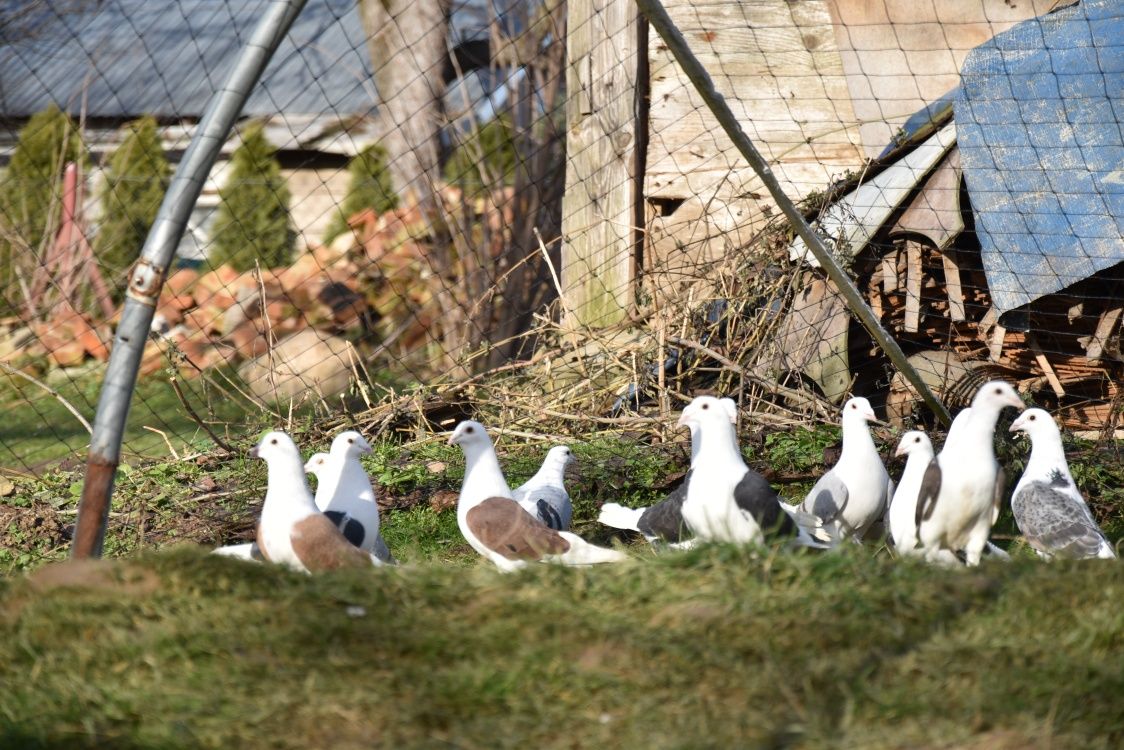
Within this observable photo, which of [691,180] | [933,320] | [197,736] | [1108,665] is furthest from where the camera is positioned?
[691,180]

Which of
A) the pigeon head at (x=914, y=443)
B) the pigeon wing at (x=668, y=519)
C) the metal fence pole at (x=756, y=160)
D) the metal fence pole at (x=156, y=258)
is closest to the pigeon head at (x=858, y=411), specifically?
the pigeon head at (x=914, y=443)

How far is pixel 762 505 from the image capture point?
13.5 ft

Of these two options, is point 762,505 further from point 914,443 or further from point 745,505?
point 914,443

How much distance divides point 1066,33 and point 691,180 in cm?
233

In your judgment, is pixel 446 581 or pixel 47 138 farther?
pixel 47 138

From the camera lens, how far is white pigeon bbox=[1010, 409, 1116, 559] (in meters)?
4.17

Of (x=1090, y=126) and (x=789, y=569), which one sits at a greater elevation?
(x=1090, y=126)

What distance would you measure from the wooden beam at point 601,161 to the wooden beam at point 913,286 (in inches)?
69.4

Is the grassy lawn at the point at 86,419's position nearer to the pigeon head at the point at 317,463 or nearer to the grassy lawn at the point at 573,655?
the pigeon head at the point at 317,463

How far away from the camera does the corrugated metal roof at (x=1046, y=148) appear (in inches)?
244

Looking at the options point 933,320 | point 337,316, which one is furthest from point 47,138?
point 933,320

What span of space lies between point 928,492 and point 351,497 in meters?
2.08

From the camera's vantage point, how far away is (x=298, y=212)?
16.5 m

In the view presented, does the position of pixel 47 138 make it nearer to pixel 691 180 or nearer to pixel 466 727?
pixel 691 180
